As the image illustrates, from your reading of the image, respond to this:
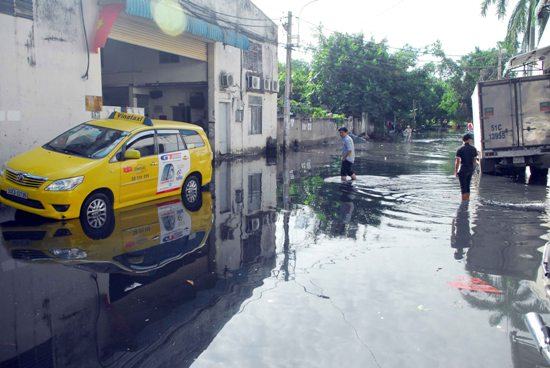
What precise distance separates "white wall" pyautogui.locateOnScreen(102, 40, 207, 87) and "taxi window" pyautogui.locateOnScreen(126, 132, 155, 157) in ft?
40.1

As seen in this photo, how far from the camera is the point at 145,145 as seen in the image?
10.4 m

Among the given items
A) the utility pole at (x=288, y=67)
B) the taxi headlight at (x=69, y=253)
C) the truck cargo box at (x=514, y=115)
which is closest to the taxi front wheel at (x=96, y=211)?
the taxi headlight at (x=69, y=253)

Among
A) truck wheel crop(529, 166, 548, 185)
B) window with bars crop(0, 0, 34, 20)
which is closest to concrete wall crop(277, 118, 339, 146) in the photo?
truck wheel crop(529, 166, 548, 185)

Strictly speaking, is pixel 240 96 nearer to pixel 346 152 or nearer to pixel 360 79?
pixel 346 152

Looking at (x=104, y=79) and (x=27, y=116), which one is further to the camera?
(x=104, y=79)

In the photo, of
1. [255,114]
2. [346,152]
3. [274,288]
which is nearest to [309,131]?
[255,114]

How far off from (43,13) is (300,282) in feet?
34.1

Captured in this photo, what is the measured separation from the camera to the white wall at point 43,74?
12.1 m

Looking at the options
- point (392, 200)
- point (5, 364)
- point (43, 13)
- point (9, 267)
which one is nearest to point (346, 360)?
point (5, 364)

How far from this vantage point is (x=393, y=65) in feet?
155

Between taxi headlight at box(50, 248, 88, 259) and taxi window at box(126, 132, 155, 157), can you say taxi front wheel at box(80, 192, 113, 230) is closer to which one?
taxi window at box(126, 132, 155, 157)

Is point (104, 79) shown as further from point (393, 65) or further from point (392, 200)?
point (393, 65)

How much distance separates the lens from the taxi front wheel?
880 cm

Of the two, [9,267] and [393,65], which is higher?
[393,65]
